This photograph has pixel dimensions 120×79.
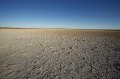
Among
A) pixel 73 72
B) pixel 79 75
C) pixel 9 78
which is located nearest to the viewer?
pixel 9 78

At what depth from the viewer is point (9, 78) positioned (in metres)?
3.39

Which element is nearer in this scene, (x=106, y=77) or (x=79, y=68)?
(x=106, y=77)

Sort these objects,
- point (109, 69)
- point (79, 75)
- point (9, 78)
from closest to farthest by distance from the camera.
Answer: point (9, 78), point (79, 75), point (109, 69)

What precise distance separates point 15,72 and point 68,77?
7.41 feet

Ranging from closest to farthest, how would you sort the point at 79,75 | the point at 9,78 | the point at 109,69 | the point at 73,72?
the point at 9,78, the point at 79,75, the point at 73,72, the point at 109,69

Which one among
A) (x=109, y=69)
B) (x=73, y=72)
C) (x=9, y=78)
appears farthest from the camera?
(x=109, y=69)

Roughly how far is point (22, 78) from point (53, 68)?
4.68 feet

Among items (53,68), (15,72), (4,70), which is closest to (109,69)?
(53,68)

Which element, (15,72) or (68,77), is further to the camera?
(15,72)

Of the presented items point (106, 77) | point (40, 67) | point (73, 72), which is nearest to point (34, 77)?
point (40, 67)

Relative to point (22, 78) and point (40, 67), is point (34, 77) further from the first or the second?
point (40, 67)

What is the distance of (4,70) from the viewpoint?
398cm

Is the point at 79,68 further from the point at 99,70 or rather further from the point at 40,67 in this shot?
the point at 40,67

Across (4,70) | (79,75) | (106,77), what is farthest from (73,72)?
(4,70)
